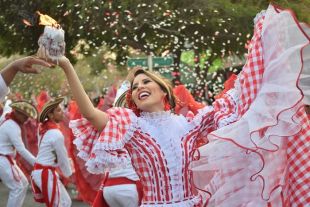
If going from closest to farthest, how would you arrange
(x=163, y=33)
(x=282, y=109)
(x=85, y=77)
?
(x=282, y=109), (x=163, y=33), (x=85, y=77)

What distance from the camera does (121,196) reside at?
20.4ft

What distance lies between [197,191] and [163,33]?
1321cm

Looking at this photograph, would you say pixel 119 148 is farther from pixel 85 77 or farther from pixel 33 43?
pixel 85 77

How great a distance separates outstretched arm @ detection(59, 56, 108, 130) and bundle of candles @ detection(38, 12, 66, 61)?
0.14m

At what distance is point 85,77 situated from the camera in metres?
53.9

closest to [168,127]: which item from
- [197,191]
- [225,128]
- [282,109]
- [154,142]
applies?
[154,142]

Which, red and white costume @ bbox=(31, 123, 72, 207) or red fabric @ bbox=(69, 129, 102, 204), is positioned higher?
red and white costume @ bbox=(31, 123, 72, 207)

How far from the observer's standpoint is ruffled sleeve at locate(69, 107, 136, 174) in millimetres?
3967

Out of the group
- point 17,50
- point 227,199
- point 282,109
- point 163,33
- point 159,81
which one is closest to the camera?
point 282,109

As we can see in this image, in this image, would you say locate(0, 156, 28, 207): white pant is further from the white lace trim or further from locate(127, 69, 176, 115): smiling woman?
the white lace trim

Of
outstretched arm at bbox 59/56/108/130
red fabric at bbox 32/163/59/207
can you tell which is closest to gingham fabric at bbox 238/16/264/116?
outstretched arm at bbox 59/56/108/130

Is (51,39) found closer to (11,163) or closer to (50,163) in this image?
(50,163)

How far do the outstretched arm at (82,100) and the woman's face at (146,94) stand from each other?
0.29 metres

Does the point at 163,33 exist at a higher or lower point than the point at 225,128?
higher
